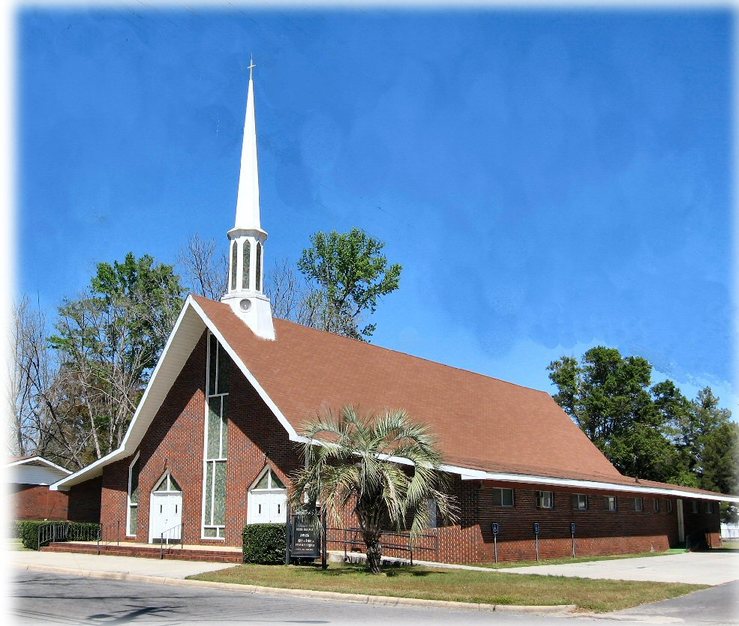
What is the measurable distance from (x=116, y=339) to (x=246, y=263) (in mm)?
26515

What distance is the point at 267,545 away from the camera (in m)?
22.2

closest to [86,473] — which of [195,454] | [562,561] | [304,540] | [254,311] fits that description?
[195,454]

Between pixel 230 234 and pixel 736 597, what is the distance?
20.9 m

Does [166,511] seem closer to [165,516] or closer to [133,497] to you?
[165,516]

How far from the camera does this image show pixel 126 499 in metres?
30.8

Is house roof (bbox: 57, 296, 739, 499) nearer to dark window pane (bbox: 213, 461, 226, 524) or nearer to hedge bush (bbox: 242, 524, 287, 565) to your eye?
hedge bush (bbox: 242, 524, 287, 565)

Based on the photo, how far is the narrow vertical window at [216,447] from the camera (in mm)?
27391

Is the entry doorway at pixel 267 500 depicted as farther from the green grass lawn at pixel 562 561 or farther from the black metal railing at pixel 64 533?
the black metal railing at pixel 64 533

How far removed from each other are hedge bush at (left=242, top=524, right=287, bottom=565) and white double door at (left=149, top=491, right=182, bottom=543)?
681cm

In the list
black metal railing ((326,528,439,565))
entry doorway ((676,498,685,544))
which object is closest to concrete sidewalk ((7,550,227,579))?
black metal railing ((326,528,439,565))

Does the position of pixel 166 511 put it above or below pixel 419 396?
below

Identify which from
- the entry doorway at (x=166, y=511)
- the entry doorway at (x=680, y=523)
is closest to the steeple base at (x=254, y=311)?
the entry doorway at (x=166, y=511)

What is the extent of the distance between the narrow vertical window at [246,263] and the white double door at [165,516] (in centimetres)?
776

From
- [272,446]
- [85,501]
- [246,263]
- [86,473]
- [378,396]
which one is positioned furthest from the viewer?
[85,501]
